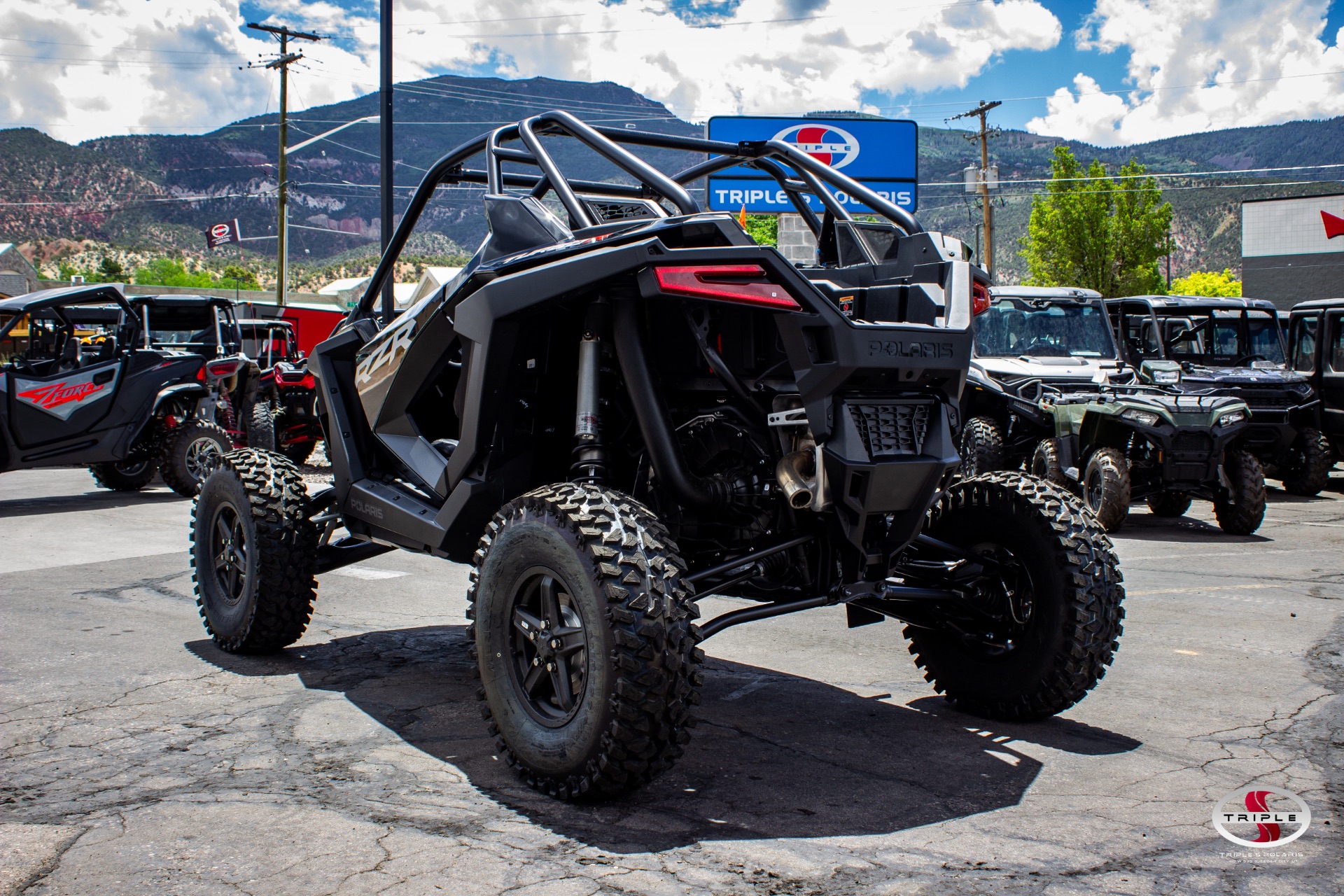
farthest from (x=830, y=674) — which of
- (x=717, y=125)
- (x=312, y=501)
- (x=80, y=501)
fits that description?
(x=717, y=125)

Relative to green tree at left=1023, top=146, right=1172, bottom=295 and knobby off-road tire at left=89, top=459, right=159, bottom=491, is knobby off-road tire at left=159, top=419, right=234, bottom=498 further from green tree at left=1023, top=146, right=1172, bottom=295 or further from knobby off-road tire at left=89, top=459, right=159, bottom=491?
green tree at left=1023, top=146, right=1172, bottom=295

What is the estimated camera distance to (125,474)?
42.0 ft

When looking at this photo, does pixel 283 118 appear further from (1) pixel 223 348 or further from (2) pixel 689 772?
(2) pixel 689 772

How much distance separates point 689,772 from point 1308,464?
12822 mm

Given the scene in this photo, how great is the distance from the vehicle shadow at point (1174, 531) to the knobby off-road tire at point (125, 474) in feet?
33.6

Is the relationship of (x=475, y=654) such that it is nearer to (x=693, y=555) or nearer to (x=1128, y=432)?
(x=693, y=555)

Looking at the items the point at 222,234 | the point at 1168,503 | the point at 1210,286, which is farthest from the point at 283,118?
the point at 1210,286

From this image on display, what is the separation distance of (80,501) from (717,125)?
13.3 meters

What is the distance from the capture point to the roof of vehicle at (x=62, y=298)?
10797 mm

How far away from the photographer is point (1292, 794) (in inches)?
134

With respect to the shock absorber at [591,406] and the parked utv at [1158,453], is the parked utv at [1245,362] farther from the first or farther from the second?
the shock absorber at [591,406]

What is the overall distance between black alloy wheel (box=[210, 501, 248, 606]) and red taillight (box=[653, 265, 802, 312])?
2766 millimetres

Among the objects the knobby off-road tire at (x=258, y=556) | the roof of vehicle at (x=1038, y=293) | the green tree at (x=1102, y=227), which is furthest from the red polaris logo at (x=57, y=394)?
the green tree at (x=1102, y=227)

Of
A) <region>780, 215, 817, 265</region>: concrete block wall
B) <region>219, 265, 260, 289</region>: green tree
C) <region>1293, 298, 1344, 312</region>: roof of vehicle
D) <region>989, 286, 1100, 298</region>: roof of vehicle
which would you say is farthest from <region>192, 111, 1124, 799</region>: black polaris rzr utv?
<region>219, 265, 260, 289</region>: green tree
